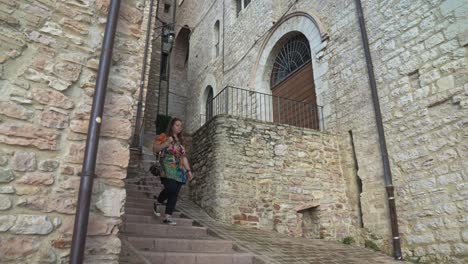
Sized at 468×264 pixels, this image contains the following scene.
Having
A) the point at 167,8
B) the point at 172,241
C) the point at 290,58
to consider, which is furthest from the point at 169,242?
the point at 167,8

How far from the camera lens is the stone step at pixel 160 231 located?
13.8 ft

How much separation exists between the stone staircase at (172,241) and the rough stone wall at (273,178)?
102 centimetres

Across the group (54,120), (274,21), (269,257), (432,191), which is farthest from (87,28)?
(274,21)

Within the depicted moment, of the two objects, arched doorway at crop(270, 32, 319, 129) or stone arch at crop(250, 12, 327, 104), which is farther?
arched doorway at crop(270, 32, 319, 129)

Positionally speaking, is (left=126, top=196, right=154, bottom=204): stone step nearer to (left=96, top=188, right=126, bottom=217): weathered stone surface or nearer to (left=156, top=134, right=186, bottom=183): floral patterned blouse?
(left=156, top=134, right=186, bottom=183): floral patterned blouse

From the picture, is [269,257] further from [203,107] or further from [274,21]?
[203,107]

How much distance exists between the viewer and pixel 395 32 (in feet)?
19.0

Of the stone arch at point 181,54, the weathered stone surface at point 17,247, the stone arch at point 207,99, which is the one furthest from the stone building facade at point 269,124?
the stone arch at point 181,54

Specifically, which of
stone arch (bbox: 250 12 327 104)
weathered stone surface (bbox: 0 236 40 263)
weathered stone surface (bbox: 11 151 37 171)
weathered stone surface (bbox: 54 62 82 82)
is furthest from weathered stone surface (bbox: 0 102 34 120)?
stone arch (bbox: 250 12 327 104)

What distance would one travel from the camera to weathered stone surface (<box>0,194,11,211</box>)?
1.95 m

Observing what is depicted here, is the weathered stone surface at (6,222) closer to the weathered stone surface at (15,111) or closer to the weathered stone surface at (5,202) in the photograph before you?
the weathered stone surface at (5,202)

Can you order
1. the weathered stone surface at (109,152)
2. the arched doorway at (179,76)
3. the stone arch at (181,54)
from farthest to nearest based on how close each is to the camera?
the stone arch at (181,54) < the arched doorway at (179,76) < the weathered stone surface at (109,152)

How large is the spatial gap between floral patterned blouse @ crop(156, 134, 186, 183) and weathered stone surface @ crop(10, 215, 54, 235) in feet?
7.64

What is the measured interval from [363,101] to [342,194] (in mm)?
1765
